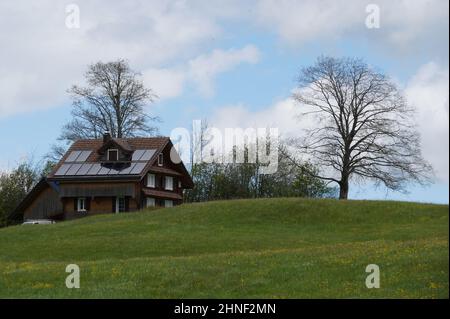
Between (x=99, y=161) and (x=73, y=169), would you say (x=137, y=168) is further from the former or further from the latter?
(x=73, y=169)

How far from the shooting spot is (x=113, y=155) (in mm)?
78938

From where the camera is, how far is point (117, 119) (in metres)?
90.1

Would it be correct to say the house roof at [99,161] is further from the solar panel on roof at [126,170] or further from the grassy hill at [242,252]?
the grassy hill at [242,252]

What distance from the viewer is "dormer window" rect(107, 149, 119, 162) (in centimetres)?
7888

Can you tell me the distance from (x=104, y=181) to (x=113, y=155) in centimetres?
314

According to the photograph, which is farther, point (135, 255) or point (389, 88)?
point (389, 88)

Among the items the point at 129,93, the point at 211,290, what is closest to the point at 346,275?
the point at 211,290

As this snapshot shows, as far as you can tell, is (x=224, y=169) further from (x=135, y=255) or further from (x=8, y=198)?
(x=135, y=255)

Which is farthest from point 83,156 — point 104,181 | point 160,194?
point 160,194

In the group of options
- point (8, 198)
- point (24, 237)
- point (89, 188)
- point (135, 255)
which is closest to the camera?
point (135, 255)
